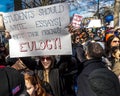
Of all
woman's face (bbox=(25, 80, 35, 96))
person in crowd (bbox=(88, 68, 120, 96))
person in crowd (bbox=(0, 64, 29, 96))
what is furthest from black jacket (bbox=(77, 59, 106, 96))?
person in crowd (bbox=(0, 64, 29, 96))

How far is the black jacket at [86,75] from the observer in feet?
14.6

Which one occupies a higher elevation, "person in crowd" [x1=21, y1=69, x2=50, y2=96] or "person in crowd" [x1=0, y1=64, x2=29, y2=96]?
"person in crowd" [x1=0, y1=64, x2=29, y2=96]

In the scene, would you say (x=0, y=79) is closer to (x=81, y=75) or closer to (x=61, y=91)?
(x=81, y=75)

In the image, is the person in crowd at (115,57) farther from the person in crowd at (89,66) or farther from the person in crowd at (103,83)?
the person in crowd at (103,83)

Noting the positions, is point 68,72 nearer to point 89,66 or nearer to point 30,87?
point 89,66

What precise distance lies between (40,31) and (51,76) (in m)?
0.74

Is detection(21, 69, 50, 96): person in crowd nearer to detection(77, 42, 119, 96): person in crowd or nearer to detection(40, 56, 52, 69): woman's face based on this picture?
detection(77, 42, 119, 96): person in crowd

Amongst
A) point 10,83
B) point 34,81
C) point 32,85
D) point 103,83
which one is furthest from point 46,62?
point 10,83

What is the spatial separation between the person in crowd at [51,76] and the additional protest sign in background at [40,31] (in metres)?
0.52

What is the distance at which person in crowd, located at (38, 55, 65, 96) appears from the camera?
16.9 ft

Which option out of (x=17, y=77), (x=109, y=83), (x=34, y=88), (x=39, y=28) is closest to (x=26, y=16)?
(x=39, y=28)

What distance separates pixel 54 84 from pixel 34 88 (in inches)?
38.1

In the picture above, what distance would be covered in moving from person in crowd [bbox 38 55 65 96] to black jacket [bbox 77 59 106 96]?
1.70ft

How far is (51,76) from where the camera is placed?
5203mm
